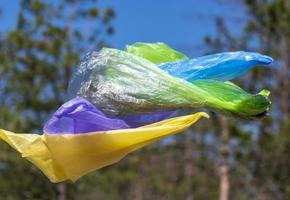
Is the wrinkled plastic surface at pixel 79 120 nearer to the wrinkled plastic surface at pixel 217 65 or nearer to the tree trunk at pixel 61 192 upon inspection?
the wrinkled plastic surface at pixel 217 65

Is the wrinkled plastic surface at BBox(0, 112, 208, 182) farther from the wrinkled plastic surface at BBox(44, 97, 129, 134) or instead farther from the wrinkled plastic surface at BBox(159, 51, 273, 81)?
the wrinkled plastic surface at BBox(159, 51, 273, 81)

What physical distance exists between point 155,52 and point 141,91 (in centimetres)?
44

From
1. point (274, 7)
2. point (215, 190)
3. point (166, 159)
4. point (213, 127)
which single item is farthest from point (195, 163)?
point (274, 7)

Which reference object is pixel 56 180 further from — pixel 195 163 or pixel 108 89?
pixel 195 163

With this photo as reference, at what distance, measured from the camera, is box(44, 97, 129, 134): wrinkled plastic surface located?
9.23 ft

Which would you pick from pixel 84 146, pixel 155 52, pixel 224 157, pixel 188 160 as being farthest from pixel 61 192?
pixel 84 146

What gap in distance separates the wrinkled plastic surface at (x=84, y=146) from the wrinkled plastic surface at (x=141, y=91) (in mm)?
77

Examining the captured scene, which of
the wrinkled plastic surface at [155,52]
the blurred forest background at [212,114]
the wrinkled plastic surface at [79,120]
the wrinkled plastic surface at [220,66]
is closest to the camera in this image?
the wrinkled plastic surface at [79,120]

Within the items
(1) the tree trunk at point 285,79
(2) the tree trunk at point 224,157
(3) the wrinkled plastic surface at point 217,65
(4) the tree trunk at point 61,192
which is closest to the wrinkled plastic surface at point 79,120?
(3) the wrinkled plastic surface at point 217,65

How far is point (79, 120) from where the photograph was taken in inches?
113

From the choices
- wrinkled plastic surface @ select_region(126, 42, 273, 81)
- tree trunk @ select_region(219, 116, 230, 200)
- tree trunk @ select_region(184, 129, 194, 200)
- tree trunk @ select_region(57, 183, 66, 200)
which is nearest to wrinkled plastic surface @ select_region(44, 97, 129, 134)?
wrinkled plastic surface @ select_region(126, 42, 273, 81)

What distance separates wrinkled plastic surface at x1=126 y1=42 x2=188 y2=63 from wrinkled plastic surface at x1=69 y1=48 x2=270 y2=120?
0.21 m

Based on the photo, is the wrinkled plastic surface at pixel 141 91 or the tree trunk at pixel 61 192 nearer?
the wrinkled plastic surface at pixel 141 91

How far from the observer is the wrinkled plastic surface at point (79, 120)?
2.81m
